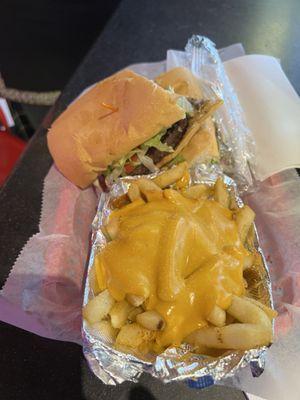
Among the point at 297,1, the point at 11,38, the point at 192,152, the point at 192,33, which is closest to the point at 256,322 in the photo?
the point at 192,152

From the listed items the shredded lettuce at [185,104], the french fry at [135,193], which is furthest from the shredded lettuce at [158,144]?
the french fry at [135,193]

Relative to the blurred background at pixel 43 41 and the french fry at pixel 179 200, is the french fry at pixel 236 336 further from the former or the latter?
the blurred background at pixel 43 41

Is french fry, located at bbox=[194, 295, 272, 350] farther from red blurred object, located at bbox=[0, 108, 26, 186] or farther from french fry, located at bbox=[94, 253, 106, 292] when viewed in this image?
red blurred object, located at bbox=[0, 108, 26, 186]

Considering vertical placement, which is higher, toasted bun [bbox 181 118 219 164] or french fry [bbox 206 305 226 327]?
toasted bun [bbox 181 118 219 164]

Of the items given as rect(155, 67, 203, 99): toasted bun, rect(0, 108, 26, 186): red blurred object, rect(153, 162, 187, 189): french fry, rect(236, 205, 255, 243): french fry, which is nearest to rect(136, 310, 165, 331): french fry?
rect(236, 205, 255, 243): french fry

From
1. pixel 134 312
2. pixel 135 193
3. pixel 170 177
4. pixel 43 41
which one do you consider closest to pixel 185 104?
pixel 170 177

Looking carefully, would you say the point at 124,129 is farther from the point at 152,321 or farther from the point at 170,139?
the point at 152,321
